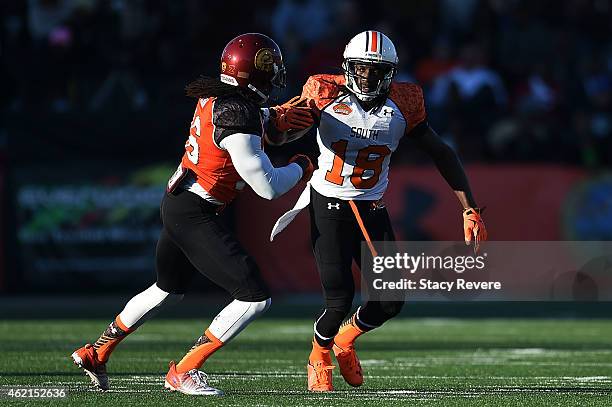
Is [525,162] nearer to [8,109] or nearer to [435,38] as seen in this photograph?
[435,38]

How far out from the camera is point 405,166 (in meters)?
14.4

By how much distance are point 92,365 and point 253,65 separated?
5.45 ft

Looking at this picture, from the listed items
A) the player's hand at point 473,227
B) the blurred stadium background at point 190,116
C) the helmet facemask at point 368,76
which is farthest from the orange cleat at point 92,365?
the blurred stadium background at point 190,116

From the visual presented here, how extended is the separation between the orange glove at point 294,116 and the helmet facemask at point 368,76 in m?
0.27

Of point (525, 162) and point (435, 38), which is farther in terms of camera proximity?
point (435, 38)

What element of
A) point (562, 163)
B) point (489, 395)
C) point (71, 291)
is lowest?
point (71, 291)

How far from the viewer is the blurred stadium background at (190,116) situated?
548 inches

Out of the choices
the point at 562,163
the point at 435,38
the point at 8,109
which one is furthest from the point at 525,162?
the point at 8,109

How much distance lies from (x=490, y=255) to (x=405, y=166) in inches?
49.6

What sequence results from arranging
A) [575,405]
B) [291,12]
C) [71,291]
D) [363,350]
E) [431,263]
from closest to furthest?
[575,405] → [363,350] → [431,263] → [71,291] → [291,12]

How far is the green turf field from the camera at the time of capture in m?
6.59

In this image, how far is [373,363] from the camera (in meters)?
8.66

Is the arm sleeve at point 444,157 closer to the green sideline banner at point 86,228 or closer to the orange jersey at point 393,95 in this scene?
the orange jersey at point 393,95

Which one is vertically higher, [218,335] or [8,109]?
[218,335]
